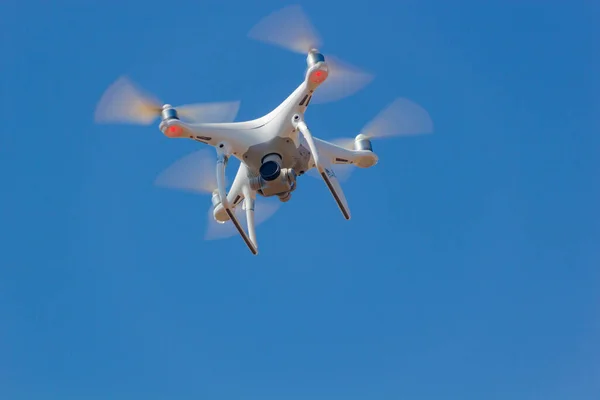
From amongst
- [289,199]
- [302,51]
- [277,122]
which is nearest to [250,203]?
[289,199]

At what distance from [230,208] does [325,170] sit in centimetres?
469

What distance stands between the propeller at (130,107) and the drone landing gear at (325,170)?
14.1ft

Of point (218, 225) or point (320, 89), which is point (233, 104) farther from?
point (218, 225)

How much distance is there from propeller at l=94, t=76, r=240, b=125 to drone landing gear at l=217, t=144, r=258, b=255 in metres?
2.08

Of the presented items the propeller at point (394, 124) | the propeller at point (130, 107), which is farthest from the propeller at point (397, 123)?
the propeller at point (130, 107)

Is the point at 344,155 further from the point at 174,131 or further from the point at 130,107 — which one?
the point at 130,107

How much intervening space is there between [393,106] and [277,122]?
6.80 m

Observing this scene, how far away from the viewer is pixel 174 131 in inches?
1513

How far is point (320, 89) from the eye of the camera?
38.8m

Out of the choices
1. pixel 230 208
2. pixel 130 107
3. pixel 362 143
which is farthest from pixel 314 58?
pixel 130 107

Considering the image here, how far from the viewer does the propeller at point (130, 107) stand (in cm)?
3853

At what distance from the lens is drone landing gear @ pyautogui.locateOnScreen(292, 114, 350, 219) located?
36634 millimetres

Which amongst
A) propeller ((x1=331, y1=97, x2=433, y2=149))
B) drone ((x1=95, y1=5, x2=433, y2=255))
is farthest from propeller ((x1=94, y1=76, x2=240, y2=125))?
propeller ((x1=331, y1=97, x2=433, y2=149))

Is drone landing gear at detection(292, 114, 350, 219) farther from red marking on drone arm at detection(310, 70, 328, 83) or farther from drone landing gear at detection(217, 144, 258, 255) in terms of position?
drone landing gear at detection(217, 144, 258, 255)
